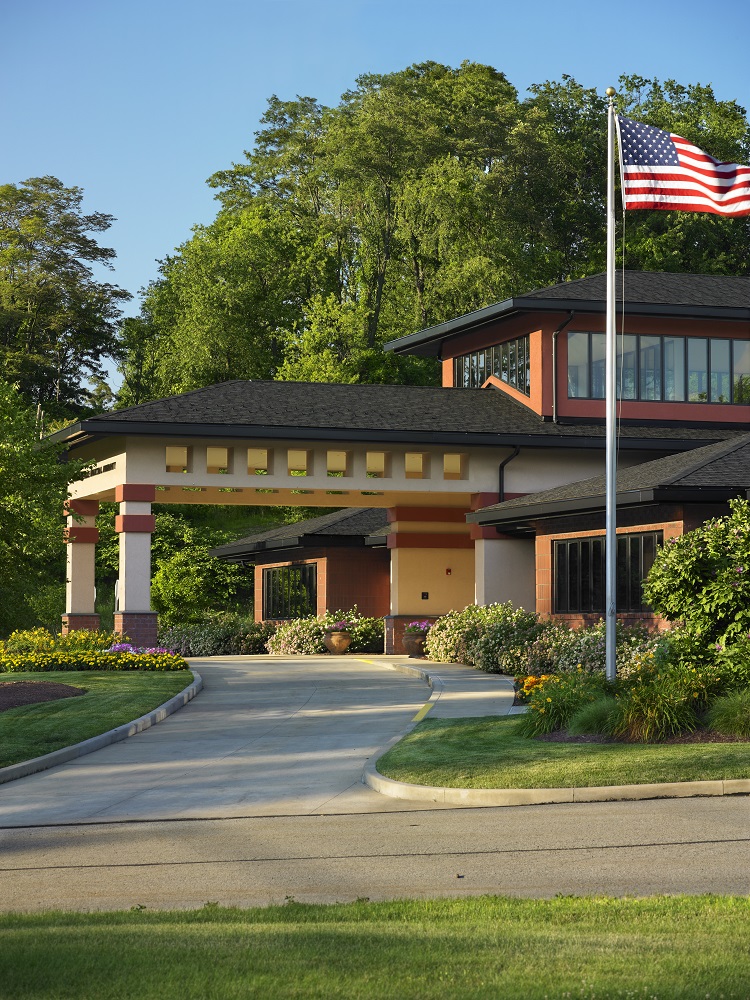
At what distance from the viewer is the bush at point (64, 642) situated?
93.5ft

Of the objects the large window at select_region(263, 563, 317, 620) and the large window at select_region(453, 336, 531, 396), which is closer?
the large window at select_region(453, 336, 531, 396)

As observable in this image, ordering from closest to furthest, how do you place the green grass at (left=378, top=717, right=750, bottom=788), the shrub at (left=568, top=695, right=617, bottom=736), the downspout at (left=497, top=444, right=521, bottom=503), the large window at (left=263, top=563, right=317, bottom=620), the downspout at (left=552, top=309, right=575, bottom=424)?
the green grass at (left=378, top=717, right=750, bottom=788)
the shrub at (left=568, top=695, right=617, bottom=736)
the downspout at (left=497, top=444, right=521, bottom=503)
the downspout at (left=552, top=309, right=575, bottom=424)
the large window at (left=263, top=563, right=317, bottom=620)

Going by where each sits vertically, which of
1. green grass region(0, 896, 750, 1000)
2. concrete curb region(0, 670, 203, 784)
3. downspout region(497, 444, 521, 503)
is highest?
downspout region(497, 444, 521, 503)

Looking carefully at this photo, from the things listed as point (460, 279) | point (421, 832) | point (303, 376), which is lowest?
point (421, 832)

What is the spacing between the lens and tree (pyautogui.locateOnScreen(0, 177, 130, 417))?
68.2 metres

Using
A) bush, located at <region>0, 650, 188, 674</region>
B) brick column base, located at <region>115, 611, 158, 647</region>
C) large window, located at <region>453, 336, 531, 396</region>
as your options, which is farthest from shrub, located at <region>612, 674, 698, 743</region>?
large window, located at <region>453, 336, 531, 396</region>

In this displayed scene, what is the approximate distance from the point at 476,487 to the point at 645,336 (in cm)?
617

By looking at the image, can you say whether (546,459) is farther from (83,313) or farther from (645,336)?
(83,313)

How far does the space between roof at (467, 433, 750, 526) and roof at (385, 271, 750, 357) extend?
4957 millimetres

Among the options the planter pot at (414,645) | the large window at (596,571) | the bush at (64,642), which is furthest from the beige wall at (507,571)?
the bush at (64,642)

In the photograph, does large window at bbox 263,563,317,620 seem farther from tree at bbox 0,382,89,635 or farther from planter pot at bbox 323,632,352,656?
tree at bbox 0,382,89,635

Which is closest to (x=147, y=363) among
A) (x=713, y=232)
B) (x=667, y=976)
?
(x=713, y=232)

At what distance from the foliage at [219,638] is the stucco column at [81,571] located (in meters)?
6.07

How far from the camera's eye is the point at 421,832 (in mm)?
11508
